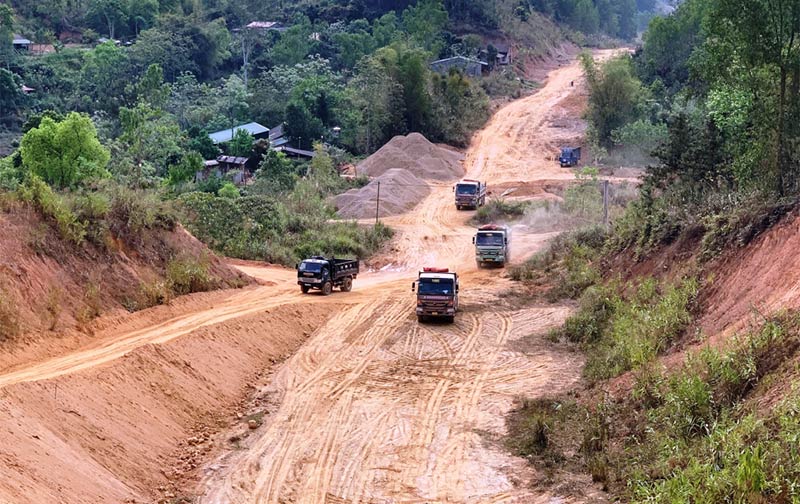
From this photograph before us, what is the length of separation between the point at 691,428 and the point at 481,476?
501cm

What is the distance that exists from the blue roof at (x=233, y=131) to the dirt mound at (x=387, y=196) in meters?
20.0

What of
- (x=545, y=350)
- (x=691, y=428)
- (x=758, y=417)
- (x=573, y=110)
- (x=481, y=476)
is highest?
(x=758, y=417)

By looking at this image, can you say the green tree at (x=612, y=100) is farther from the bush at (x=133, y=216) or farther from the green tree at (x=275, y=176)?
the bush at (x=133, y=216)

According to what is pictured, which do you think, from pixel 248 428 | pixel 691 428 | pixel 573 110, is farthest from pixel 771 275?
pixel 573 110

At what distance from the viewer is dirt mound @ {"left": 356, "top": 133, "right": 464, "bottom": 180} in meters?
72.9

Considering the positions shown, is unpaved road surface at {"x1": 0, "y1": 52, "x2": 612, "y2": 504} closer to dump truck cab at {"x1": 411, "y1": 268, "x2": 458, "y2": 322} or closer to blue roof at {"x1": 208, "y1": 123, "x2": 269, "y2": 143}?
dump truck cab at {"x1": 411, "y1": 268, "x2": 458, "y2": 322}

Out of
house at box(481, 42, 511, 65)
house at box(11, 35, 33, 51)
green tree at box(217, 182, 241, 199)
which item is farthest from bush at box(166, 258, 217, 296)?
house at box(11, 35, 33, 51)

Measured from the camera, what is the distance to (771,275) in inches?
939

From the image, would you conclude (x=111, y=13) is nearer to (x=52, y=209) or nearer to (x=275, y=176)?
(x=275, y=176)

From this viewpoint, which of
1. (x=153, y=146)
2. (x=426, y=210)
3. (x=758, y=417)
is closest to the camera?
(x=758, y=417)

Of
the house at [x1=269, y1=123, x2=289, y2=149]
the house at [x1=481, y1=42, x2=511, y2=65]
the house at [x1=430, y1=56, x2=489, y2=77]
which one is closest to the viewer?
the house at [x1=269, y1=123, x2=289, y2=149]

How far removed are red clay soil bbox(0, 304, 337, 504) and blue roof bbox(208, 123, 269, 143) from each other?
5510 centimetres

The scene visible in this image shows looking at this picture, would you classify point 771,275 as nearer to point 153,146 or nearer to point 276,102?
point 153,146

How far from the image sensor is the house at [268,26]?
124000 mm
